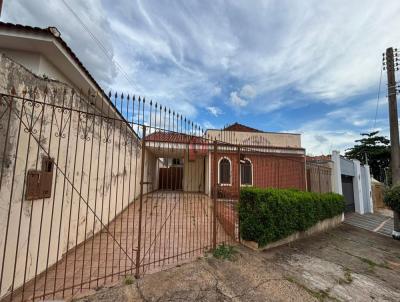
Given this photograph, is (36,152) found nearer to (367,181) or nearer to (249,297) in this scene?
(249,297)

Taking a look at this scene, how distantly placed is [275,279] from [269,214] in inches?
71.3

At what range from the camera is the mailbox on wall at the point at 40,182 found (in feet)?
9.82

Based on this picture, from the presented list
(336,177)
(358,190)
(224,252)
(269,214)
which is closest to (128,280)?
(224,252)

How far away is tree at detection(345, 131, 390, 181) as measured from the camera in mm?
31578

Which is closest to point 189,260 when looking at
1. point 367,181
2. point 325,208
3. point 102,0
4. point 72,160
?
point 72,160

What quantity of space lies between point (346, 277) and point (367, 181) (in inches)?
624

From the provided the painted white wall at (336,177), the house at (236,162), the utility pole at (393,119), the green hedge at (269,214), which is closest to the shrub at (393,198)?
the utility pole at (393,119)

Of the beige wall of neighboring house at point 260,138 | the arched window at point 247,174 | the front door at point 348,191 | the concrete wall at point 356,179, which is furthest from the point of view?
the beige wall of neighboring house at point 260,138

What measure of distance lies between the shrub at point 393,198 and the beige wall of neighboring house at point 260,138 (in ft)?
24.3

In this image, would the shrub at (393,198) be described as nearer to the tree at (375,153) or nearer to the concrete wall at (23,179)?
the concrete wall at (23,179)

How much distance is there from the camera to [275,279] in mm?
3877

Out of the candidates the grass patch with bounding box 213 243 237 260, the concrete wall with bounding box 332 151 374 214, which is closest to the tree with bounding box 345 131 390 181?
the concrete wall with bounding box 332 151 374 214

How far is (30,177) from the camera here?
3.02 m

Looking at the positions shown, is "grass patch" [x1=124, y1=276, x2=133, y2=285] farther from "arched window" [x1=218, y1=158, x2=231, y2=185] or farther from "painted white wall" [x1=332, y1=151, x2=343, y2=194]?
"painted white wall" [x1=332, y1=151, x2=343, y2=194]
